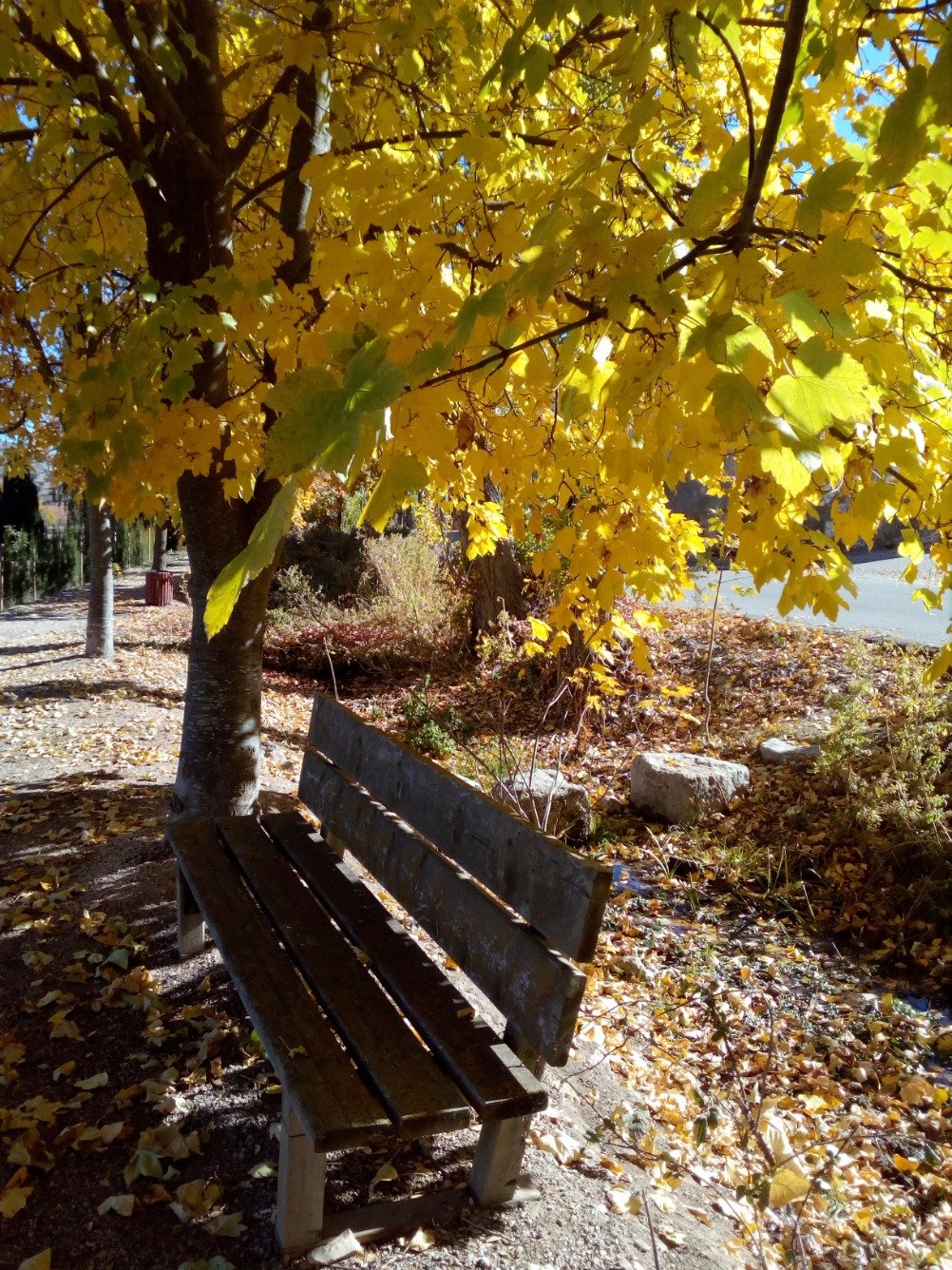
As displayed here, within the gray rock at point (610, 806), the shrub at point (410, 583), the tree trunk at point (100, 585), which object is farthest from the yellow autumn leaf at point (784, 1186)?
the shrub at point (410, 583)

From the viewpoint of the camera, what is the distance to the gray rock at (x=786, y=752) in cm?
623

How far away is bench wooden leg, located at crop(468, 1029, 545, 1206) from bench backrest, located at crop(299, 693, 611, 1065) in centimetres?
9

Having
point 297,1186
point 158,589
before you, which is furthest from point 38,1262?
point 158,589

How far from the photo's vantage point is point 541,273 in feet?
4.28

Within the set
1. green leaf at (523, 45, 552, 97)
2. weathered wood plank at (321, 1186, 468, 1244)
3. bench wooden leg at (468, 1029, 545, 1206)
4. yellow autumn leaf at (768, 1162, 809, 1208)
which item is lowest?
weathered wood plank at (321, 1186, 468, 1244)

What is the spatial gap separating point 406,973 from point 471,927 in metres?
0.23

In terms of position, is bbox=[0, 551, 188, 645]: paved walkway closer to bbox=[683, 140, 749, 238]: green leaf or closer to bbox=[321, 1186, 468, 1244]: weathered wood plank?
bbox=[321, 1186, 468, 1244]: weathered wood plank

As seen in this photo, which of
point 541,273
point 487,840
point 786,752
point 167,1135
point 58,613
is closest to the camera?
point 541,273

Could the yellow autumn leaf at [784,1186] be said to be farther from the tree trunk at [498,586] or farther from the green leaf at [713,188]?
the tree trunk at [498,586]

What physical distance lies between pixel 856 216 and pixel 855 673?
230 inches

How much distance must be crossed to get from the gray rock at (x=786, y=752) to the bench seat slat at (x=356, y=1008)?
14.7 feet

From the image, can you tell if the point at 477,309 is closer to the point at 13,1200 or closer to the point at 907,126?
the point at 907,126

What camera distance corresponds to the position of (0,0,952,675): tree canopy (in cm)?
123

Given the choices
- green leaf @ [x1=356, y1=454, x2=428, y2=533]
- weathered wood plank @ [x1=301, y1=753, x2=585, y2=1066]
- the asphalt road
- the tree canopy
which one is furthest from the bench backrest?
the asphalt road
